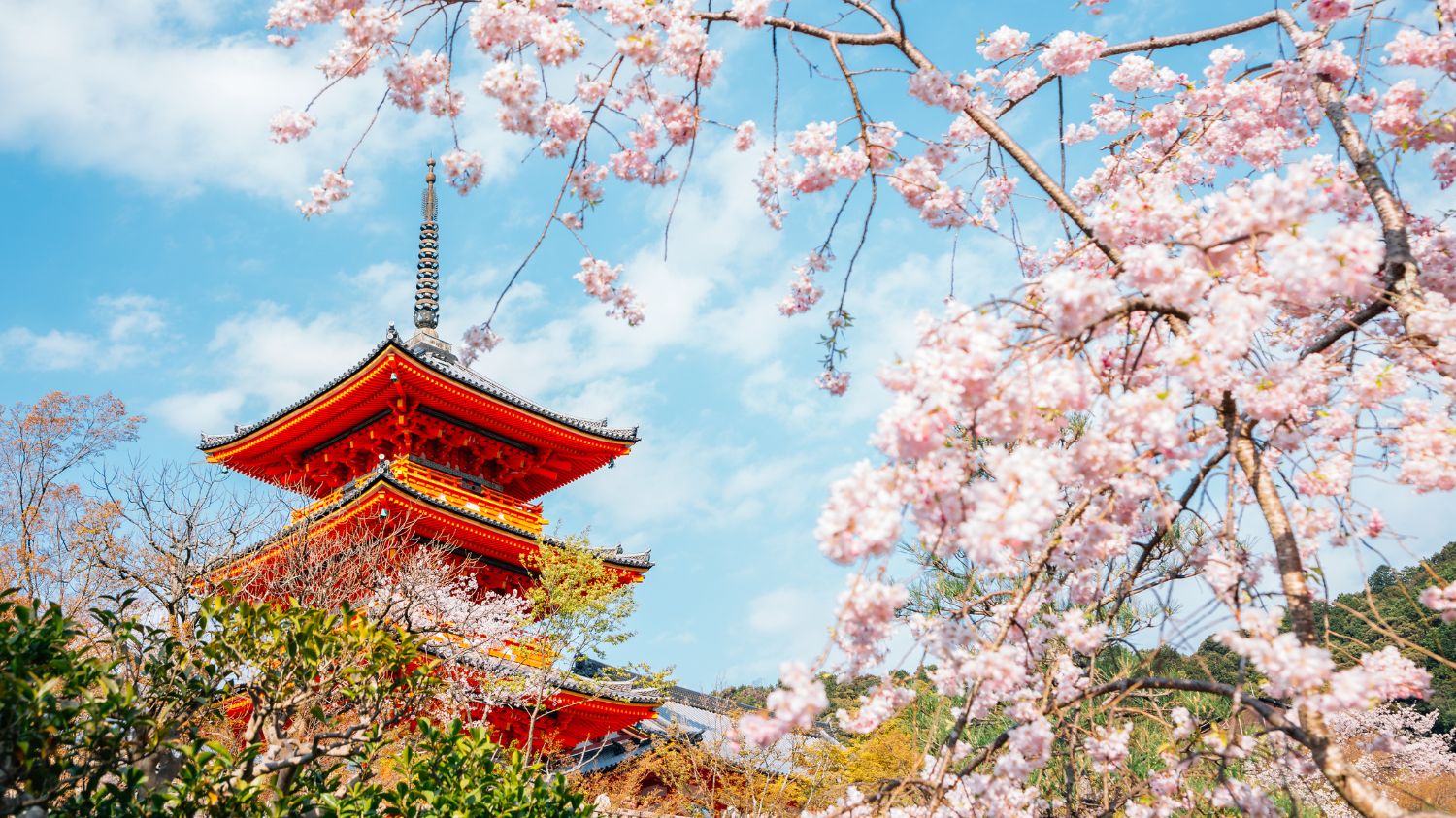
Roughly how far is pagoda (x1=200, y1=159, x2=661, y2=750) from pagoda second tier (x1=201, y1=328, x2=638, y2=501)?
0.02 meters

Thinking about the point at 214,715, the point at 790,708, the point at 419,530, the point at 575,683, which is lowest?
the point at 790,708

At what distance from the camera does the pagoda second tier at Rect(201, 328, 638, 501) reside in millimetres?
14555

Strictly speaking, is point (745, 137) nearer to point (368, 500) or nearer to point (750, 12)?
point (750, 12)

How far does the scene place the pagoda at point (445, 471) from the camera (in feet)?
45.9

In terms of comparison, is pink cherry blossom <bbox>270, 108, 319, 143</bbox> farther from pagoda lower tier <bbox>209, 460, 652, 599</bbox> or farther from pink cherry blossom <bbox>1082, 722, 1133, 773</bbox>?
pagoda lower tier <bbox>209, 460, 652, 599</bbox>

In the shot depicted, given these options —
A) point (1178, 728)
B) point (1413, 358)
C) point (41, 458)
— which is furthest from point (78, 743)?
point (41, 458)

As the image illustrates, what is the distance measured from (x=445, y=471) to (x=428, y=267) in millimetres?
5614

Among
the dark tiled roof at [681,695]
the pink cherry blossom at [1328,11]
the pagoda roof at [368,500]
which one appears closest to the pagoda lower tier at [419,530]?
the pagoda roof at [368,500]

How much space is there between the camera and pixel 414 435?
602 inches

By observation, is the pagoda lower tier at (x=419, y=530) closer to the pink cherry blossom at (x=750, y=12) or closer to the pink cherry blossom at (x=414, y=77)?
the pink cherry blossom at (x=414, y=77)

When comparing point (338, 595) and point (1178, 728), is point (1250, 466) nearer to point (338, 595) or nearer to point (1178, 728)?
point (1178, 728)

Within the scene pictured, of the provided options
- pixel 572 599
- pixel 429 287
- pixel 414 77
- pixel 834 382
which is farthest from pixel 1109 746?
pixel 429 287

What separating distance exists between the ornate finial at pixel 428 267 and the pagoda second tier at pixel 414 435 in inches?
125

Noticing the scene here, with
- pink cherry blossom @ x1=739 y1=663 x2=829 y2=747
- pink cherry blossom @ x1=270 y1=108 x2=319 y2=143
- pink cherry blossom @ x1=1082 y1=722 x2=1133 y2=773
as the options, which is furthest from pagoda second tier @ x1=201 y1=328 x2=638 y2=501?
pink cherry blossom @ x1=739 y1=663 x2=829 y2=747
